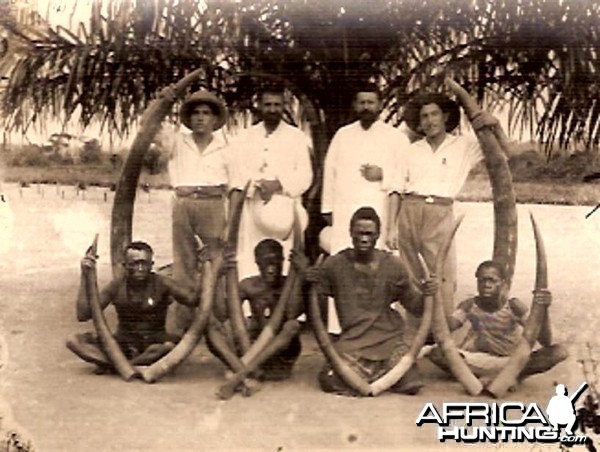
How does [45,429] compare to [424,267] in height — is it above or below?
below

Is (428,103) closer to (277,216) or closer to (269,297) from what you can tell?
(277,216)

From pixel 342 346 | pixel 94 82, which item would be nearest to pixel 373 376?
pixel 342 346

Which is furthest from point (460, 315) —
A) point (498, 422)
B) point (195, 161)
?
point (195, 161)

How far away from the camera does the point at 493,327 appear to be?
2.84 metres

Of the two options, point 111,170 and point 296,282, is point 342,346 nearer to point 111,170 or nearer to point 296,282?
point 296,282

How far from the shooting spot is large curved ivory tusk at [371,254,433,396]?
2.81 metres

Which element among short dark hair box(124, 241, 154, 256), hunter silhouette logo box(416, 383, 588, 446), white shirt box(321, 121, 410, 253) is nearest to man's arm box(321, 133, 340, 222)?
white shirt box(321, 121, 410, 253)

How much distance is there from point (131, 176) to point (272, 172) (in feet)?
1.27

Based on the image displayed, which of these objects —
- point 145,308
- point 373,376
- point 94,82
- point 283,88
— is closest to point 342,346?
point 373,376

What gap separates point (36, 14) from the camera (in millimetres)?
2844

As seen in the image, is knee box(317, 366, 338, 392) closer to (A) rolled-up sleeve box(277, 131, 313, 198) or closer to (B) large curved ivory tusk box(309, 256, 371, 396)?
(B) large curved ivory tusk box(309, 256, 371, 396)

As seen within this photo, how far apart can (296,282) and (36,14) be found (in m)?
1.03

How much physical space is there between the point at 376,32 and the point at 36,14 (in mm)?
936

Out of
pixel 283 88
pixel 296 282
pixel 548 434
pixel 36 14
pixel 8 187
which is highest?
pixel 36 14
